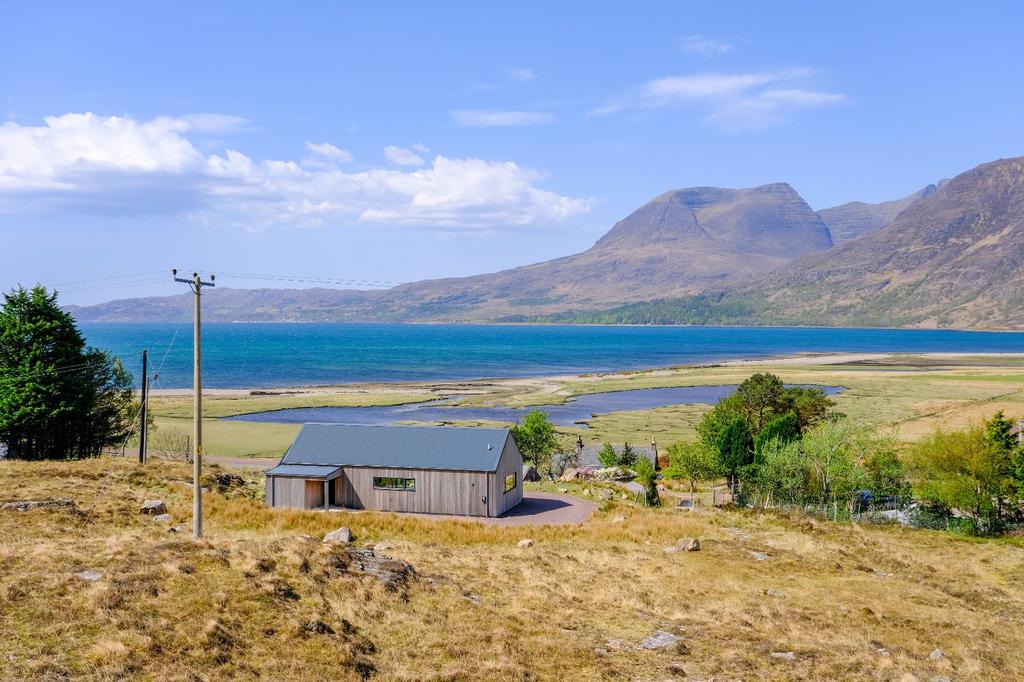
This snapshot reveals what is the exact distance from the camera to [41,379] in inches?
2221

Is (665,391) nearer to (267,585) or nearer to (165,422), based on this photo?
(165,422)

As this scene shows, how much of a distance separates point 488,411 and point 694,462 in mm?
59011

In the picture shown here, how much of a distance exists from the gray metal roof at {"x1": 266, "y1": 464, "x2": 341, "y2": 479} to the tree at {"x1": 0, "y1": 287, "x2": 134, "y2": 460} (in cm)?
2027

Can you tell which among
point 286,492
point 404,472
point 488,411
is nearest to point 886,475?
point 404,472

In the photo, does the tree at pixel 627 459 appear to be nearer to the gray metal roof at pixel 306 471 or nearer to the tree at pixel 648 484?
the tree at pixel 648 484

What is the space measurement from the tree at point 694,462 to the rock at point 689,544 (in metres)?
23.5

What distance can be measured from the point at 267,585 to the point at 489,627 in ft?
24.5

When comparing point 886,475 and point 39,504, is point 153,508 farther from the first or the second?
point 886,475

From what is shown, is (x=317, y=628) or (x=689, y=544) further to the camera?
(x=689, y=544)

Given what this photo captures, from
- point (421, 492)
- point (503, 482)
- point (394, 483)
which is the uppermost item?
point (503, 482)

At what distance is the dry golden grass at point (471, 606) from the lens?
2080 centimetres

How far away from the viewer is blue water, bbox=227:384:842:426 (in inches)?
4345

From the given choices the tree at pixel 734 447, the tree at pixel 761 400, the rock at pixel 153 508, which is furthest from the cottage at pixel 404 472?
the tree at pixel 761 400

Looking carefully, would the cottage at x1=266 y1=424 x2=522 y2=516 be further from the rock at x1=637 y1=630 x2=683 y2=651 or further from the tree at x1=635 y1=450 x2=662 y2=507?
the rock at x1=637 y1=630 x2=683 y2=651
